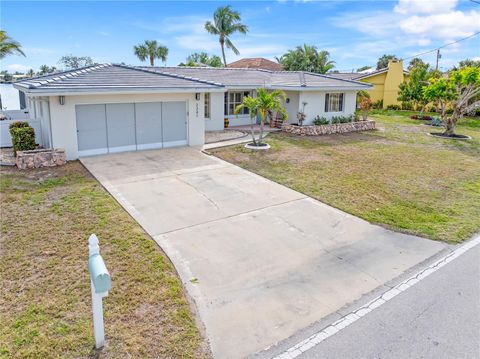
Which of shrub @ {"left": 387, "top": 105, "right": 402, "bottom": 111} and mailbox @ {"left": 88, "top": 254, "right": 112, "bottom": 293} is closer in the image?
mailbox @ {"left": 88, "top": 254, "right": 112, "bottom": 293}

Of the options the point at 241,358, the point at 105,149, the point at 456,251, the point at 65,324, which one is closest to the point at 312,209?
the point at 456,251

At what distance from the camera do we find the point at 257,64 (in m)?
42.6

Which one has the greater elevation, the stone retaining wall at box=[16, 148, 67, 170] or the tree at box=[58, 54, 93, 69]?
the tree at box=[58, 54, 93, 69]

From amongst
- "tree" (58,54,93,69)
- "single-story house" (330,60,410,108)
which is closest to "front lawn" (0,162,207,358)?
"single-story house" (330,60,410,108)

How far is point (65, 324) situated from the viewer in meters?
4.54

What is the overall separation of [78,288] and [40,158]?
8.10 metres

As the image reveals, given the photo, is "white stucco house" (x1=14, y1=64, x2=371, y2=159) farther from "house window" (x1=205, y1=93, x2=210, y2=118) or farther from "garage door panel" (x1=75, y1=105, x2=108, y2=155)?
"house window" (x1=205, y1=93, x2=210, y2=118)

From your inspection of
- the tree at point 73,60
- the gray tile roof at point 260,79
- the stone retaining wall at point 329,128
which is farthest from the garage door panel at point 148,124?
the tree at point 73,60

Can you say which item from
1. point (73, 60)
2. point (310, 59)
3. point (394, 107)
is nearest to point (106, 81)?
point (310, 59)

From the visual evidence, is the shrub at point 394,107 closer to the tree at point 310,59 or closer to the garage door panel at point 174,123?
the tree at point 310,59

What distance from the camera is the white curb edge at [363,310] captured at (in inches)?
171

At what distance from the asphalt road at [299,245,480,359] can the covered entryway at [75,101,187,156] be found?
460 inches

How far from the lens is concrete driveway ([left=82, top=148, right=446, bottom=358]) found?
498cm

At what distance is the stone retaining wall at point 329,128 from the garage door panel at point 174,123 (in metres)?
6.85
